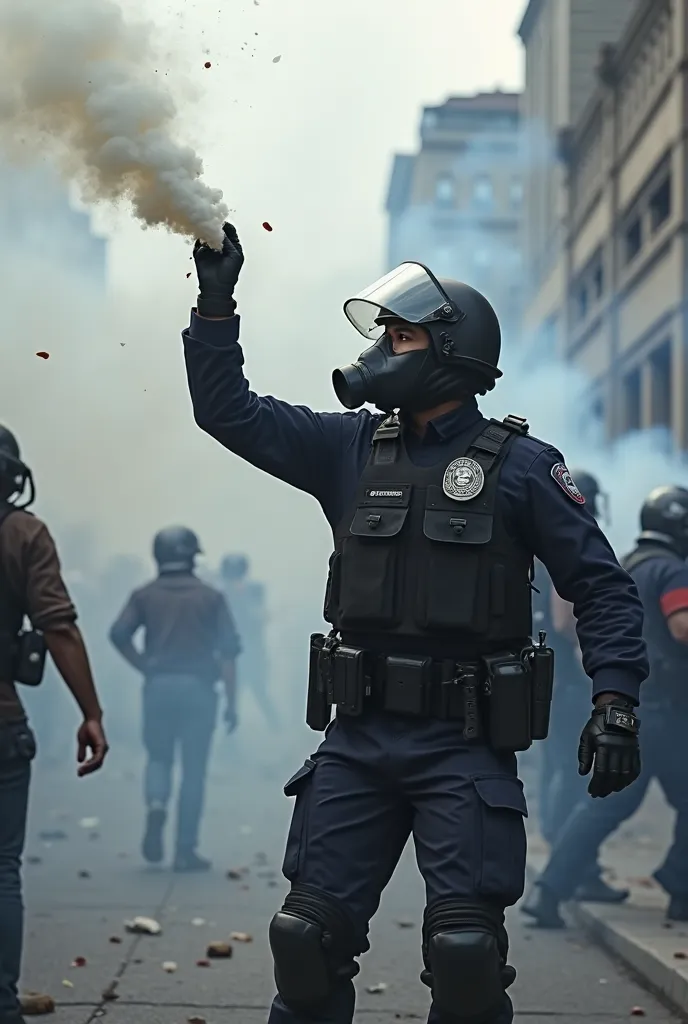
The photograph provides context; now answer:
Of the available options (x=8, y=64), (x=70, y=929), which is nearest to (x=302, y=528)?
(x=70, y=929)

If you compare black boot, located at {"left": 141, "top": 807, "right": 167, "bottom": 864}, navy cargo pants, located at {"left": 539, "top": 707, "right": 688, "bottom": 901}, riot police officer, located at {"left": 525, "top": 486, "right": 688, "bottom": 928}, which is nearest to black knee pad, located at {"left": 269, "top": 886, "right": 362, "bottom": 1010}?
riot police officer, located at {"left": 525, "top": 486, "right": 688, "bottom": 928}

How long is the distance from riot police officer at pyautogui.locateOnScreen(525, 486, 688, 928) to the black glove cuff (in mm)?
2883

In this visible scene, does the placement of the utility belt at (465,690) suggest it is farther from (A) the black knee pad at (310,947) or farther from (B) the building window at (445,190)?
(B) the building window at (445,190)

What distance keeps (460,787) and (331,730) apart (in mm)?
374

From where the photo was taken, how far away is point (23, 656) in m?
4.60

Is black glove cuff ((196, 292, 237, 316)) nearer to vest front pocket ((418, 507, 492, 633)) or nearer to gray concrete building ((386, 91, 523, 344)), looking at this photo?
vest front pocket ((418, 507, 492, 633))

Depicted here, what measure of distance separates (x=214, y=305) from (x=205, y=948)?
312 cm

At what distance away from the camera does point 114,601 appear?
56.4 ft

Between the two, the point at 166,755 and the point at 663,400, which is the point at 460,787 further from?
the point at 663,400

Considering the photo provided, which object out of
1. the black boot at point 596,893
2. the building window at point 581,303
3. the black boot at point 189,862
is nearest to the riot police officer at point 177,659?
the black boot at point 189,862

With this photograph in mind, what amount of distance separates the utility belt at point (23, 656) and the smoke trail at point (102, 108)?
4.68 feet

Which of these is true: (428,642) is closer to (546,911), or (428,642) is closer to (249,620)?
(546,911)

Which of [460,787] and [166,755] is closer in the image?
[460,787]

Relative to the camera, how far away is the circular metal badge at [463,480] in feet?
11.8
